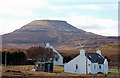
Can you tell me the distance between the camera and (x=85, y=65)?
51781 mm

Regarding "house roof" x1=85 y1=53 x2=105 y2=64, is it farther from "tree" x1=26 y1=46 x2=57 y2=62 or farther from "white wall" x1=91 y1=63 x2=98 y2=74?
"tree" x1=26 y1=46 x2=57 y2=62

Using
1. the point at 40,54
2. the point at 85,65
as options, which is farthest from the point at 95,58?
the point at 40,54

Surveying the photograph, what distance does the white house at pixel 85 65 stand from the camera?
169 feet

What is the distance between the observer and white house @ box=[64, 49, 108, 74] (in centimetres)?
5159

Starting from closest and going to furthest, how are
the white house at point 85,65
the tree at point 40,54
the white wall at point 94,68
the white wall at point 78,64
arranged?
the white wall at point 94,68 → the white house at point 85,65 → the white wall at point 78,64 → the tree at point 40,54

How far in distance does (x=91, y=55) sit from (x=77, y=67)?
464 centimetres

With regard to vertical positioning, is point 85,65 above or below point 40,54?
below

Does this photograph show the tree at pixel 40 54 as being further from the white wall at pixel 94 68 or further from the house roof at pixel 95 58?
the white wall at pixel 94 68

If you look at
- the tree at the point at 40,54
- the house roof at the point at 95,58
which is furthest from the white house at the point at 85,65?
the tree at the point at 40,54

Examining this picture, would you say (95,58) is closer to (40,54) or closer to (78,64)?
(78,64)

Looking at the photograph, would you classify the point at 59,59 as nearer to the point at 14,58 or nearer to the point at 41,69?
the point at 14,58

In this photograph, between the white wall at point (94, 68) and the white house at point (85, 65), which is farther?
the white house at point (85, 65)

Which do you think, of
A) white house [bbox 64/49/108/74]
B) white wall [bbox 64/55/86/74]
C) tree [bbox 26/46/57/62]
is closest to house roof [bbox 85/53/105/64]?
white house [bbox 64/49/108/74]

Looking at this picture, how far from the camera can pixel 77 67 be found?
173ft
